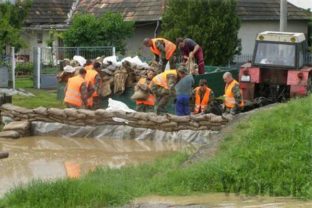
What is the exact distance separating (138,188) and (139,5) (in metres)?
24.4

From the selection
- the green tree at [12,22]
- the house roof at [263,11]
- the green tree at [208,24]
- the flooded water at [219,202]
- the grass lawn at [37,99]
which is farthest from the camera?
the house roof at [263,11]

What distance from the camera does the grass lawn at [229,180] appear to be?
765 centimetres

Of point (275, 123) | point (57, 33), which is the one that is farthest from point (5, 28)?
point (275, 123)

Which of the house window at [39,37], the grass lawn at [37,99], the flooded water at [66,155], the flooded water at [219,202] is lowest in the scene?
the flooded water at [66,155]

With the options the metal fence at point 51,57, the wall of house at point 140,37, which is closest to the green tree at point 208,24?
the metal fence at point 51,57

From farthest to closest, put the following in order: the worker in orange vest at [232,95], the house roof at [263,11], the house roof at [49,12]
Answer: the house roof at [49,12] < the house roof at [263,11] < the worker in orange vest at [232,95]

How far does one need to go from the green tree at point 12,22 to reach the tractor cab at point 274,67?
472 inches

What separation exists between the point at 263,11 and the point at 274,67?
611 inches

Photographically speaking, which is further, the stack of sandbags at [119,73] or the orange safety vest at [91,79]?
the stack of sandbags at [119,73]

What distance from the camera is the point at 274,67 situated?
17438 mm

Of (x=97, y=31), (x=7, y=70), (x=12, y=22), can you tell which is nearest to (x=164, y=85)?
(x=7, y=70)

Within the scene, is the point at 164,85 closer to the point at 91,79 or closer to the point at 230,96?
the point at 230,96

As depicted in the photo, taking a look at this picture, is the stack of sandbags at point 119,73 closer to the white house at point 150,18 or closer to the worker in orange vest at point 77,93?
the worker in orange vest at point 77,93

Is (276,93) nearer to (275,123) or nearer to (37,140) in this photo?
(37,140)
